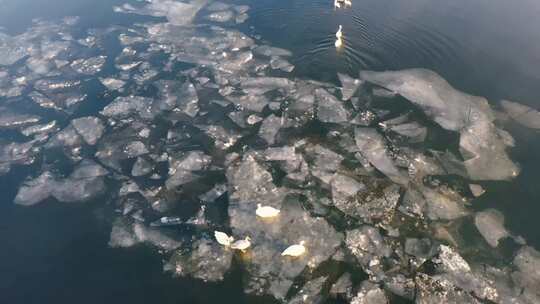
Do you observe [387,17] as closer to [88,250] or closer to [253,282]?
[253,282]

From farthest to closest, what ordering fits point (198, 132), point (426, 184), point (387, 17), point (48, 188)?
point (387, 17) < point (198, 132) < point (48, 188) < point (426, 184)

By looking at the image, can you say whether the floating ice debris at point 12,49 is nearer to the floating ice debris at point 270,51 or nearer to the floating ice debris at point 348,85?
the floating ice debris at point 270,51

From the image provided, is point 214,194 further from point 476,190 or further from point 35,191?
point 476,190

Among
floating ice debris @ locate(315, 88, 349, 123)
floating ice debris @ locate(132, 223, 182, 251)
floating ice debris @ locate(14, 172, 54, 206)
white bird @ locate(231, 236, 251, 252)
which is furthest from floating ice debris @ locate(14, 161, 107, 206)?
floating ice debris @ locate(315, 88, 349, 123)

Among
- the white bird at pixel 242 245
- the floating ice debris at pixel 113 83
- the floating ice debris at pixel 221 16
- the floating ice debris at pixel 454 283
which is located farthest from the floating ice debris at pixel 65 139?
the floating ice debris at pixel 454 283

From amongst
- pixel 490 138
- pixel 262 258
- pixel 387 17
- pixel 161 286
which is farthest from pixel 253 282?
pixel 387 17

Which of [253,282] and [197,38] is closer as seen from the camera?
[253,282]
